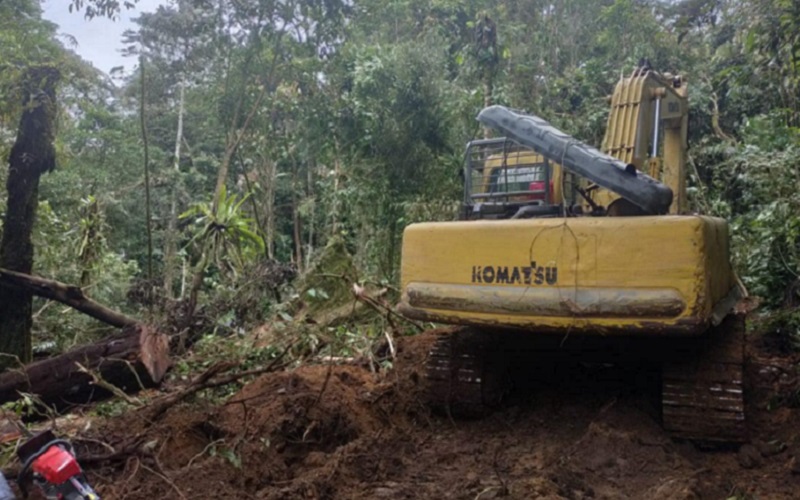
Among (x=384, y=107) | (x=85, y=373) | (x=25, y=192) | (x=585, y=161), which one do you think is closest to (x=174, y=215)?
(x=384, y=107)

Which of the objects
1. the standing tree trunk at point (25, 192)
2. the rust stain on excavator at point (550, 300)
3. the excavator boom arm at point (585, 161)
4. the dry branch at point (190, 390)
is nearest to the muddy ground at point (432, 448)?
the dry branch at point (190, 390)

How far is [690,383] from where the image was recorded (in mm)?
3789

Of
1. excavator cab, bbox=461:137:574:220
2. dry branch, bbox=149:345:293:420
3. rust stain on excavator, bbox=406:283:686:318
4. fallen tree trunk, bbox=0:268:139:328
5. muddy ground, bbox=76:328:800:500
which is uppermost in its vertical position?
excavator cab, bbox=461:137:574:220

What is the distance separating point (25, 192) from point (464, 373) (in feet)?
13.8

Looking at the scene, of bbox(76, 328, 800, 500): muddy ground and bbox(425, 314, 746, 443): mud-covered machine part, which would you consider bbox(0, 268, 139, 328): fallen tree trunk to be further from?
bbox(425, 314, 746, 443): mud-covered machine part

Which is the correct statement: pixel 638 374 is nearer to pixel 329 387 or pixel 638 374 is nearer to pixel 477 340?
pixel 477 340

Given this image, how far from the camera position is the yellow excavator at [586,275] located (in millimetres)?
3361

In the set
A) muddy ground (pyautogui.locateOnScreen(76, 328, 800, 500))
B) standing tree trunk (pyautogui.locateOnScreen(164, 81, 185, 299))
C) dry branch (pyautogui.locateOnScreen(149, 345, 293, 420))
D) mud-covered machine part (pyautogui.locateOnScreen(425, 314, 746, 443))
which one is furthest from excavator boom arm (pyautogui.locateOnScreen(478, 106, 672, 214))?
standing tree trunk (pyautogui.locateOnScreen(164, 81, 185, 299))

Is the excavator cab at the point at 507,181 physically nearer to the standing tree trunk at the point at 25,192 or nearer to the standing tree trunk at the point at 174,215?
the standing tree trunk at the point at 25,192

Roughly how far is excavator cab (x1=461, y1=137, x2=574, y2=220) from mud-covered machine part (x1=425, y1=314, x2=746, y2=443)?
960mm

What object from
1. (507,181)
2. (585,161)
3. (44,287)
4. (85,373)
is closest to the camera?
(585,161)

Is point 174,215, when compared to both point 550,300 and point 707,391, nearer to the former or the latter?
point 550,300

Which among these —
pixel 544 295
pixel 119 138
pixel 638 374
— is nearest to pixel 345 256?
pixel 638 374

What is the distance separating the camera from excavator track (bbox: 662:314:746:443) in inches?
144
